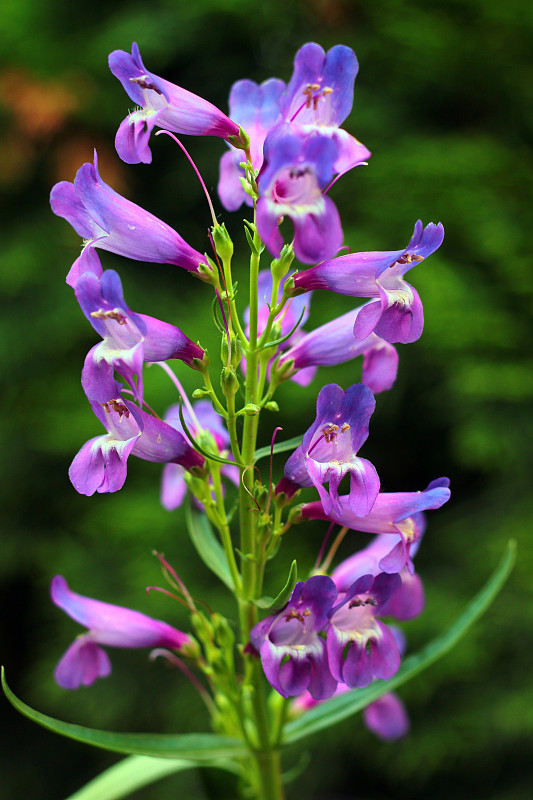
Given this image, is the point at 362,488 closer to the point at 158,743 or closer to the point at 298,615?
the point at 298,615

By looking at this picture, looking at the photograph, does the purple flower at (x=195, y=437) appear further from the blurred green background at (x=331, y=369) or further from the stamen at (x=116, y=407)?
the blurred green background at (x=331, y=369)

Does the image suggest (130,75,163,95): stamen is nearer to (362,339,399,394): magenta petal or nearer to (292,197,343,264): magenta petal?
(292,197,343,264): magenta petal

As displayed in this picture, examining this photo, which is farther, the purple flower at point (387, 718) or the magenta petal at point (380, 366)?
the purple flower at point (387, 718)

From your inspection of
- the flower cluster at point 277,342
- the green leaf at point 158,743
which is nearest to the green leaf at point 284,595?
the flower cluster at point 277,342

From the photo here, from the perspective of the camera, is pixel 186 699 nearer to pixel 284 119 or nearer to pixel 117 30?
pixel 284 119

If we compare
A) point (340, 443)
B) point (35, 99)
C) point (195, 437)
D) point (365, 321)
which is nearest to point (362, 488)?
point (340, 443)

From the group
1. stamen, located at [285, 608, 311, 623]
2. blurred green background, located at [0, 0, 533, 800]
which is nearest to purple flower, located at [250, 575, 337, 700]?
stamen, located at [285, 608, 311, 623]
